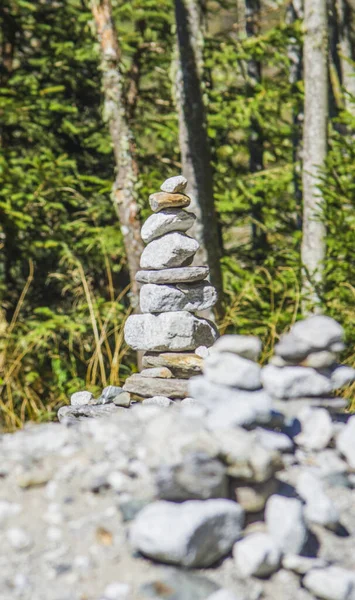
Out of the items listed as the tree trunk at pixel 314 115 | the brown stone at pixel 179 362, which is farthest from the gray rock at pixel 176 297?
the tree trunk at pixel 314 115

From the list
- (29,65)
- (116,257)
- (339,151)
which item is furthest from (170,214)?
(29,65)

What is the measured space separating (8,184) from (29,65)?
8.74 feet

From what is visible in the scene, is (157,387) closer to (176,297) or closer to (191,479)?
(176,297)

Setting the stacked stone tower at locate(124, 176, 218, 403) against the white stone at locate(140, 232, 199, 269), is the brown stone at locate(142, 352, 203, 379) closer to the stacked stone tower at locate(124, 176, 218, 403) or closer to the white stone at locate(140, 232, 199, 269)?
the stacked stone tower at locate(124, 176, 218, 403)

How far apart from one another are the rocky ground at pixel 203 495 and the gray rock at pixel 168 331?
1.57 metres

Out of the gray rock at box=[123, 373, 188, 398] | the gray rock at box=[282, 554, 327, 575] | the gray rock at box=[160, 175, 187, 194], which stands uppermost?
the gray rock at box=[160, 175, 187, 194]

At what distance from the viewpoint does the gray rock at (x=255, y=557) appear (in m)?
2.86

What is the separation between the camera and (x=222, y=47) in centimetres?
1028

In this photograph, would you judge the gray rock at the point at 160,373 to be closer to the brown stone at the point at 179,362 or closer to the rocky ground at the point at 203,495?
the brown stone at the point at 179,362

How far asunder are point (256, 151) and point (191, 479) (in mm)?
9072

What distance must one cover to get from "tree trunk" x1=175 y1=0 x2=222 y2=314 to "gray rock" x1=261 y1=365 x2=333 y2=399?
16.7 ft

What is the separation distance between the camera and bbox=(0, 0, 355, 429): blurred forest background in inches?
325

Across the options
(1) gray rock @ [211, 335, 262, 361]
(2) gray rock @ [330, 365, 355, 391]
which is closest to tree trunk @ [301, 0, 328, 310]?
(2) gray rock @ [330, 365, 355, 391]

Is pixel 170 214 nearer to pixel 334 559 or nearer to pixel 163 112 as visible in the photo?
pixel 334 559
